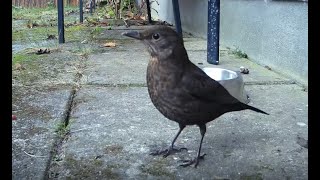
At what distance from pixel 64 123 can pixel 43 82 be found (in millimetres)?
885

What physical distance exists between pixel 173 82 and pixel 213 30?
195 centimetres

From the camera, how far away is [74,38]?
509 centimetres

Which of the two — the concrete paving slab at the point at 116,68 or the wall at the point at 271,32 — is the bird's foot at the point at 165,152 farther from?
the wall at the point at 271,32

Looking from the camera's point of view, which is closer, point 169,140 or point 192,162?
point 192,162

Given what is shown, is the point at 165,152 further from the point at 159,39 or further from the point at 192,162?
the point at 159,39

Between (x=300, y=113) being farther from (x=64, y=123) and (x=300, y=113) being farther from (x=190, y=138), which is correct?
(x=64, y=123)

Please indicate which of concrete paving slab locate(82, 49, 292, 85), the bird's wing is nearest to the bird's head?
the bird's wing

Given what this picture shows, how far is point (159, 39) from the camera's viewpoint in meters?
1.70

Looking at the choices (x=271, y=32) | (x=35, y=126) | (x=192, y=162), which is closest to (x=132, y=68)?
(x=271, y=32)

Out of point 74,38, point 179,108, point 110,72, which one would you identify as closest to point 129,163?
point 179,108

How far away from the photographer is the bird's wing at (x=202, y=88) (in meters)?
1.72

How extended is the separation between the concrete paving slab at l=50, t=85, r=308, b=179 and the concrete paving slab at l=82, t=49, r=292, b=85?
15.8 inches

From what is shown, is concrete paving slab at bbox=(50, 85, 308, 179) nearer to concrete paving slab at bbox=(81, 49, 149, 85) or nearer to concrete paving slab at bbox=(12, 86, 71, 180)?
concrete paving slab at bbox=(12, 86, 71, 180)

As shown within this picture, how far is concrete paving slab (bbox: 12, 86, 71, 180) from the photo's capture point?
64.8 inches
